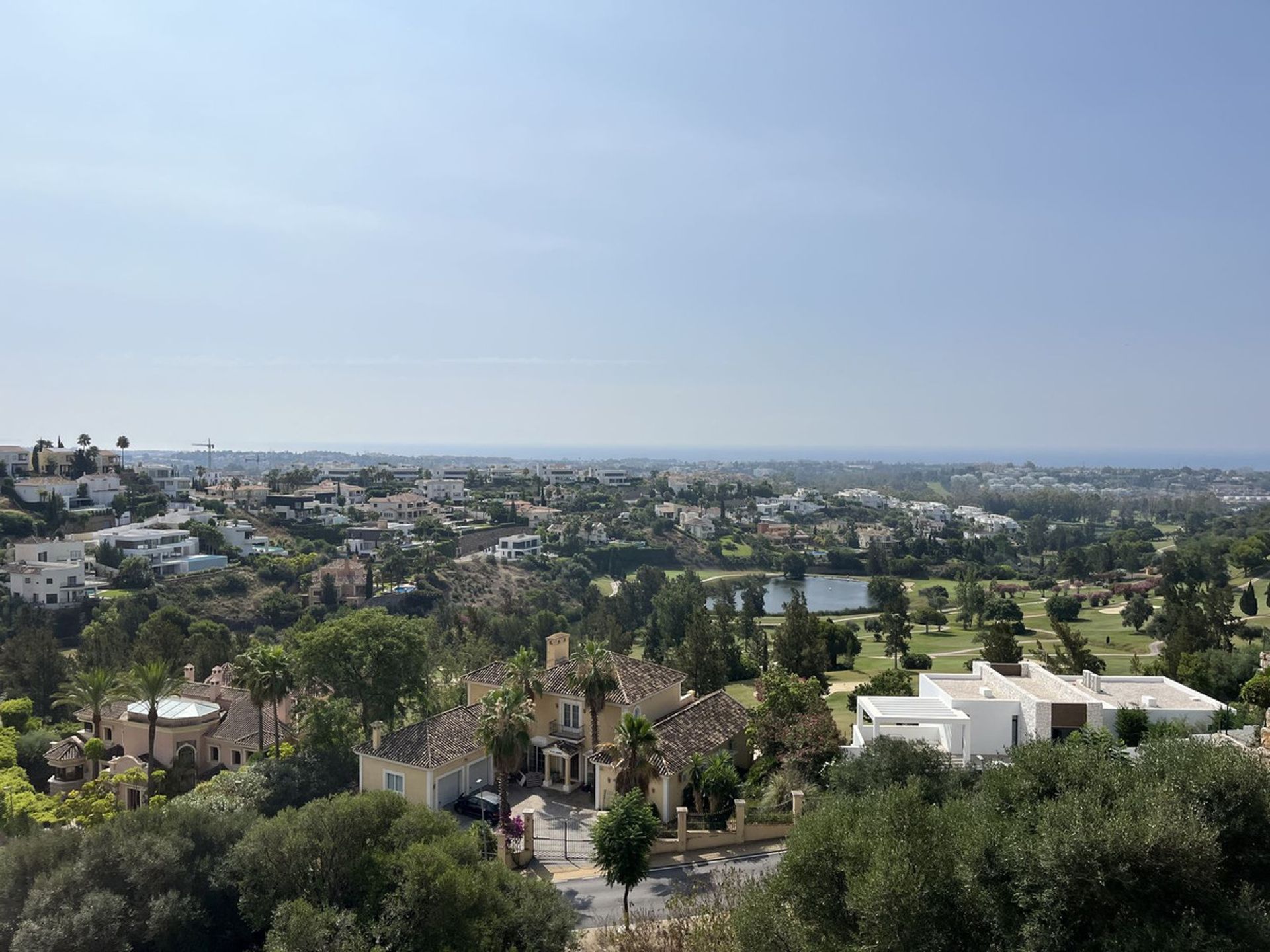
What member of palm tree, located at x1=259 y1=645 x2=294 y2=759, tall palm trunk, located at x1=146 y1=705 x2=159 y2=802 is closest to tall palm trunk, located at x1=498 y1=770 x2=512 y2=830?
palm tree, located at x1=259 y1=645 x2=294 y2=759

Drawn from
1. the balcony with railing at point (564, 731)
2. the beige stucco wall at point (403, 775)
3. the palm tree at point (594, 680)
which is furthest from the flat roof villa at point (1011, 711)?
the beige stucco wall at point (403, 775)

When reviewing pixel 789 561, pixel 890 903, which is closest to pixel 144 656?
pixel 890 903

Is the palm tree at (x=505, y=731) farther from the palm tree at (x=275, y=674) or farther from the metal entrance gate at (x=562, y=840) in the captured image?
the palm tree at (x=275, y=674)

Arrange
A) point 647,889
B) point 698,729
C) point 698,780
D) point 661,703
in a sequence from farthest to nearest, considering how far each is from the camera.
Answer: point 661,703 → point 698,729 → point 698,780 → point 647,889

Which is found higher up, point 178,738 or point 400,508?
point 400,508

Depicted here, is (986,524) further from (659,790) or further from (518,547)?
(659,790)

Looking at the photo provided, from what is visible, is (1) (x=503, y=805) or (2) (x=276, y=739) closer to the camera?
(1) (x=503, y=805)

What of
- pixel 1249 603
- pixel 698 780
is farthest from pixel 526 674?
pixel 1249 603

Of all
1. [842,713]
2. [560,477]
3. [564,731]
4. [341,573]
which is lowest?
[341,573]
